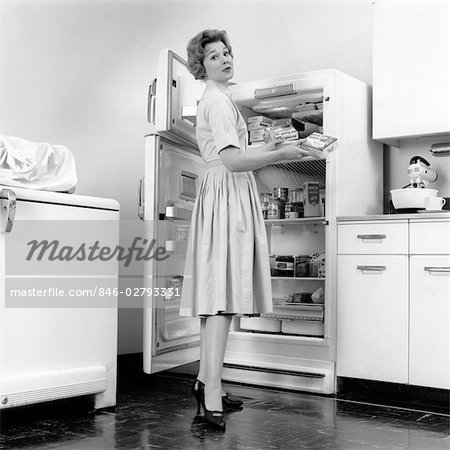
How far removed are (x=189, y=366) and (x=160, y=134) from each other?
1433 millimetres

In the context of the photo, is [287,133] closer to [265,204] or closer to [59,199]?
[265,204]

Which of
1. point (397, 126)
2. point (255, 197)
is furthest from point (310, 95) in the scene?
point (255, 197)

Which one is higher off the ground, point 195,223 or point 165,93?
point 165,93

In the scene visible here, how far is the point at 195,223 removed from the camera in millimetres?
2623

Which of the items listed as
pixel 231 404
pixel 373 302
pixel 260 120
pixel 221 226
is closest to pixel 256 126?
pixel 260 120

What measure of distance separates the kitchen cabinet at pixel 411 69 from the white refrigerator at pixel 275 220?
16cm

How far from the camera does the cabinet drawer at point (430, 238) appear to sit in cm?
291

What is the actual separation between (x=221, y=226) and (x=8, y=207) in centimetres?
78

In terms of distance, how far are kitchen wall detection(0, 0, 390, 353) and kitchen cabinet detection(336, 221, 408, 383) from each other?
0.75m

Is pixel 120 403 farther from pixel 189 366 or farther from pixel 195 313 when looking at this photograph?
pixel 189 366

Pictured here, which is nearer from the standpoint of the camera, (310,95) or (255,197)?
(255,197)

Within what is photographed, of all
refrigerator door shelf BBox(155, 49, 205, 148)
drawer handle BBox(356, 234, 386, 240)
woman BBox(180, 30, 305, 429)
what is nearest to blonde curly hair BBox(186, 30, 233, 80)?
woman BBox(180, 30, 305, 429)

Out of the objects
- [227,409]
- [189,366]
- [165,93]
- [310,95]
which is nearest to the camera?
[227,409]

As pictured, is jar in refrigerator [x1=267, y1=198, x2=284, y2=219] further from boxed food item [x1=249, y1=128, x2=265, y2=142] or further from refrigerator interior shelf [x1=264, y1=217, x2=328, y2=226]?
boxed food item [x1=249, y1=128, x2=265, y2=142]
